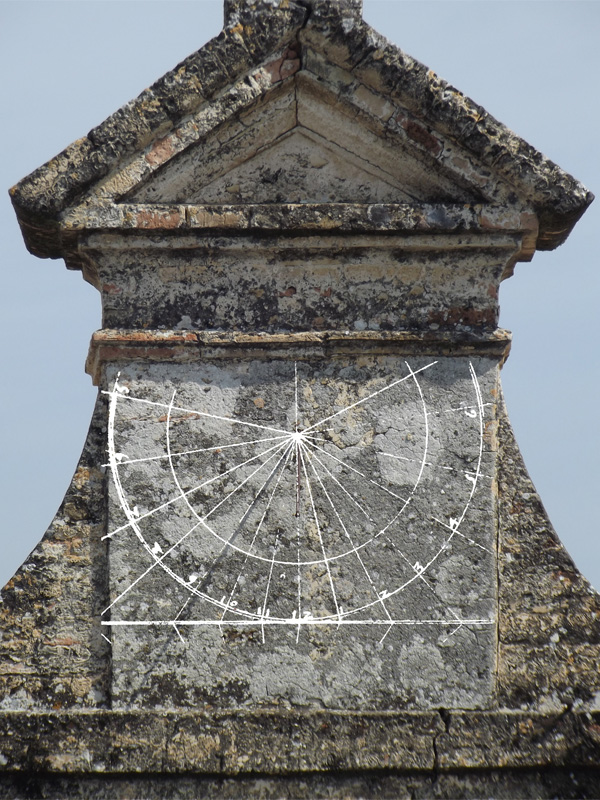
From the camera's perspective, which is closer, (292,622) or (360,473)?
(292,622)

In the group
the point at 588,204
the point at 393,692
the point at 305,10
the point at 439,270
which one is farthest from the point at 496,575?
the point at 305,10

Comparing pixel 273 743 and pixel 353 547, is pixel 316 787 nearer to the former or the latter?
pixel 273 743

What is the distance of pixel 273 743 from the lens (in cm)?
350

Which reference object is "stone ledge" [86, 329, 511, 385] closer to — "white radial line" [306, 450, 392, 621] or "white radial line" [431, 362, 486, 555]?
"white radial line" [431, 362, 486, 555]

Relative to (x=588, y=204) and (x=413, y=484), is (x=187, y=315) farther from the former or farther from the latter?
(x=588, y=204)

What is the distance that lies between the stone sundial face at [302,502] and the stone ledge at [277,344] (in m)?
0.05

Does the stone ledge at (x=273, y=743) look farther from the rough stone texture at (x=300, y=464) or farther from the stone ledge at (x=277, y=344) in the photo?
the stone ledge at (x=277, y=344)

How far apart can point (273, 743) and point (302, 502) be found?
2.76ft

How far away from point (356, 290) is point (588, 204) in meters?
0.93

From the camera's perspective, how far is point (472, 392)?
12.6ft

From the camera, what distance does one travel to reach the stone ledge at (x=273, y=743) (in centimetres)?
347

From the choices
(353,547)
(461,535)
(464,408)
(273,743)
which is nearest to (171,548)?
(353,547)

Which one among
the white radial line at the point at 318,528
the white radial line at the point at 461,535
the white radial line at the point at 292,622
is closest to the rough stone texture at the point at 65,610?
the white radial line at the point at 292,622

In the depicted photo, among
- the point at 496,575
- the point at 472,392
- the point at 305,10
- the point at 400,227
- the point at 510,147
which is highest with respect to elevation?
the point at 305,10
